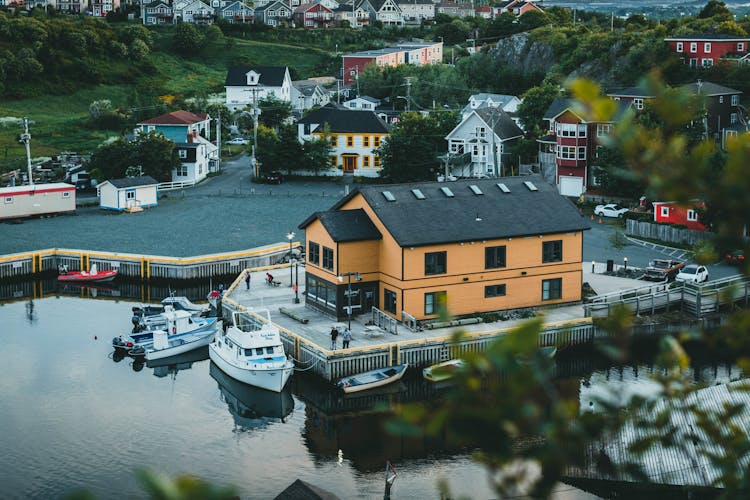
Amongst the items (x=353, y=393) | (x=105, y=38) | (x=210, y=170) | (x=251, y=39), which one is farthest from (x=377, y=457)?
(x=251, y=39)

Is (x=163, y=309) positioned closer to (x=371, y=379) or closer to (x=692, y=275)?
(x=371, y=379)

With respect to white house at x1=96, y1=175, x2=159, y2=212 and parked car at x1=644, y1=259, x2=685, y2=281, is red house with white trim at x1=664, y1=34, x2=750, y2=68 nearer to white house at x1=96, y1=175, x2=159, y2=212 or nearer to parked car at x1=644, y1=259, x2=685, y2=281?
parked car at x1=644, y1=259, x2=685, y2=281

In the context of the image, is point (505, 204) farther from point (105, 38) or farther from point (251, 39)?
point (251, 39)

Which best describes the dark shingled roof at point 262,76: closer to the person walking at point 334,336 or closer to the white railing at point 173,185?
the white railing at point 173,185

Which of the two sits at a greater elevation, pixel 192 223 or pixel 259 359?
pixel 192 223

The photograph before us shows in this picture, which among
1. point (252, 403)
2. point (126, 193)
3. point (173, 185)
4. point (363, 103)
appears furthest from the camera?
point (363, 103)

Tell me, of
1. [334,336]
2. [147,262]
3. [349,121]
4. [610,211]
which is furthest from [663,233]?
[349,121]

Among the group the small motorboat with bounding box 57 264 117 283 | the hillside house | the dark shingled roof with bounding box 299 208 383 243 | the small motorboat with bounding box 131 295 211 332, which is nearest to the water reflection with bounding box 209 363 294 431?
the dark shingled roof with bounding box 299 208 383 243
